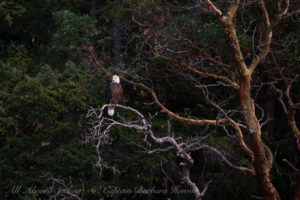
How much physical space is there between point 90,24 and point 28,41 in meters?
4.49

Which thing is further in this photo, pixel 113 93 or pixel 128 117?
pixel 128 117

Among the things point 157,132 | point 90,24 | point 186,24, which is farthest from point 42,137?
point 186,24

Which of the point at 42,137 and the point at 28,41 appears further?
the point at 28,41

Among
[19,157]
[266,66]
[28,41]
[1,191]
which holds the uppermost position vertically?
[266,66]

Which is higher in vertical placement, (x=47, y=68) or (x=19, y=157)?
(x=47, y=68)

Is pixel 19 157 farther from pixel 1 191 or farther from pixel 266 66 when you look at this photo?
pixel 266 66

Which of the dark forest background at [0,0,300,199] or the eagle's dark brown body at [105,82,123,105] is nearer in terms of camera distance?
the eagle's dark brown body at [105,82,123,105]

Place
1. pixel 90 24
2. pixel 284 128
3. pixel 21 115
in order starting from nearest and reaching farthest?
pixel 21 115
pixel 90 24
pixel 284 128

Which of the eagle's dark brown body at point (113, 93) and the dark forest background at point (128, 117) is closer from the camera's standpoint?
the eagle's dark brown body at point (113, 93)

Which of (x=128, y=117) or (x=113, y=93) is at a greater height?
(x=113, y=93)

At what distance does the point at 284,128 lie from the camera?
1428cm

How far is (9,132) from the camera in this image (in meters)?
9.97

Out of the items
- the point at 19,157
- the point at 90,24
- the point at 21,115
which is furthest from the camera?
the point at 90,24

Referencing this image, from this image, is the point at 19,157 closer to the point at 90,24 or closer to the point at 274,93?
the point at 90,24
